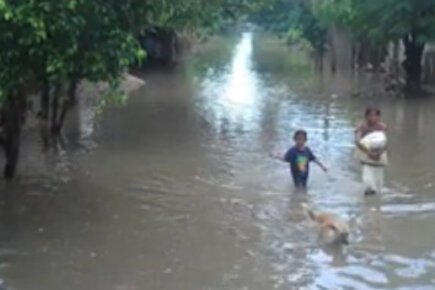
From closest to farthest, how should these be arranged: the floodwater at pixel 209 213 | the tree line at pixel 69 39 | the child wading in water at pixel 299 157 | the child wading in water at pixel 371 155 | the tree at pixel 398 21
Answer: the floodwater at pixel 209 213 < the tree line at pixel 69 39 < the child wading in water at pixel 371 155 < the child wading in water at pixel 299 157 < the tree at pixel 398 21

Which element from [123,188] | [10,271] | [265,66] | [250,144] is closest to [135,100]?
[250,144]

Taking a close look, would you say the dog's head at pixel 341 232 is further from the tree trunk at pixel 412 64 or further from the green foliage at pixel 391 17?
the tree trunk at pixel 412 64

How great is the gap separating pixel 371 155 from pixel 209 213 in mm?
2562

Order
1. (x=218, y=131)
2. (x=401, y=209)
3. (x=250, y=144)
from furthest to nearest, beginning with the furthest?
1. (x=218, y=131)
2. (x=250, y=144)
3. (x=401, y=209)

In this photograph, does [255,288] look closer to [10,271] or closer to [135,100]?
[10,271]

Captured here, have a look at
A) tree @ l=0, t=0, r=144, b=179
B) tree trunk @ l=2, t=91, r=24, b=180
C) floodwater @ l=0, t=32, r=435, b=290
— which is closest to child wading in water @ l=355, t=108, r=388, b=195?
floodwater @ l=0, t=32, r=435, b=290

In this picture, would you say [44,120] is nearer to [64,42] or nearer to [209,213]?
[209,213]

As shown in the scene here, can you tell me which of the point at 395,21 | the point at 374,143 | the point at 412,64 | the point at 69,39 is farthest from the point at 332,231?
the point at 412,64

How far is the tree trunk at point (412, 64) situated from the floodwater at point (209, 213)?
8444mm

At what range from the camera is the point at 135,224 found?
1155 centimetres

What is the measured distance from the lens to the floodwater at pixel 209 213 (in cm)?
935

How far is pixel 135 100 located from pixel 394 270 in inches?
843

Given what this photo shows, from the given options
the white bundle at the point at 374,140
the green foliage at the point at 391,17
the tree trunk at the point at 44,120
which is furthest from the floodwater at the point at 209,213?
the green foliage at the point at 391,17

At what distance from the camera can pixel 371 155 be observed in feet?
42.8
